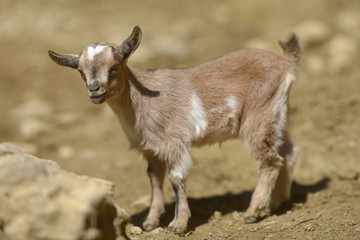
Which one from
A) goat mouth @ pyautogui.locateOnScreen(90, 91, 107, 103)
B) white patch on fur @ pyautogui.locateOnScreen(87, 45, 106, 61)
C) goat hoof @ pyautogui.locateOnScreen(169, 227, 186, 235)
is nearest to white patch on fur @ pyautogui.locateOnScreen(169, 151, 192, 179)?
goat hoof @ pyautogui.locateOnScreen(169, 227, 186, 235)

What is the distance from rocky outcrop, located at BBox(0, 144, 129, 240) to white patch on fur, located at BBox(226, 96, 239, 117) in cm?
230

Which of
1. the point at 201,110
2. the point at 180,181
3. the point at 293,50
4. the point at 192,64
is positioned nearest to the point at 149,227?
the point at 180,181

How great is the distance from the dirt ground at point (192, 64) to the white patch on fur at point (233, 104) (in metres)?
1.49

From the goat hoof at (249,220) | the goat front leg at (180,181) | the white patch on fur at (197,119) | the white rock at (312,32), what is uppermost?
the white rock at (312,32)

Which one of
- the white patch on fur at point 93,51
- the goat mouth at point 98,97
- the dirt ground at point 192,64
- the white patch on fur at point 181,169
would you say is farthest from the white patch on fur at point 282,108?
the white patch on fur at point 93,51

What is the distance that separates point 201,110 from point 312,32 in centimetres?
718

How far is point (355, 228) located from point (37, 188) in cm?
349

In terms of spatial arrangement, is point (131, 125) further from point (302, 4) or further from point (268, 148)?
point (302, 4)

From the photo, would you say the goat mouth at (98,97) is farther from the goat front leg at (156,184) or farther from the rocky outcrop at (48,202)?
the goat front leg at (156,184)

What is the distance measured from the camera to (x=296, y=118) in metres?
9.82

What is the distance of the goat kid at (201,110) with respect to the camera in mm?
6273

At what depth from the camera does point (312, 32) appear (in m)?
12.6

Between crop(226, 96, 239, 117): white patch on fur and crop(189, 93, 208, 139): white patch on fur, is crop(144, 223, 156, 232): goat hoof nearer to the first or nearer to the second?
crop(189, 93, 208, 139): white patch on fur

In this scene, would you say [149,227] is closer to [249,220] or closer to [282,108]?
[249,220]
